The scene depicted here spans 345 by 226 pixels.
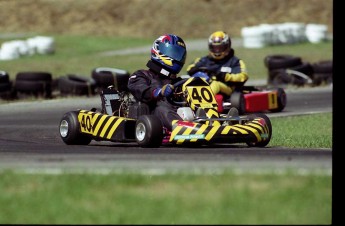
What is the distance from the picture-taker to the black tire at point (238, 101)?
54.5ft

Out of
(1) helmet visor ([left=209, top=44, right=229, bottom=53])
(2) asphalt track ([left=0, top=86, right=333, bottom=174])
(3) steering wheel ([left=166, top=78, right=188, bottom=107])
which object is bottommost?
(2) asphalt track ([left=0, top=86, right=333, bottom=174])

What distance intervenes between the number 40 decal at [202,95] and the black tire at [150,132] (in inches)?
31.1

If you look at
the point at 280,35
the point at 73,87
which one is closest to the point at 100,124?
the point at 73,87

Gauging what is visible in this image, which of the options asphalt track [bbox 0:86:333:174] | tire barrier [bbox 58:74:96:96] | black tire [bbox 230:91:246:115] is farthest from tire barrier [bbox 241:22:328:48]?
asphalt track [bbox 0:86:333:174]

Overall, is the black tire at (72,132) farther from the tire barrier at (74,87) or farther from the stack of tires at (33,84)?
the tire barrier at (74,87)

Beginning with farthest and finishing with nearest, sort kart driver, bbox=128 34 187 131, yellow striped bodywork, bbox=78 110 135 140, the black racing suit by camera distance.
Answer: kart driver, bbox=128 34 187 131, yellow striped bodywork, bbox=78 110 135 140, the black racing suit

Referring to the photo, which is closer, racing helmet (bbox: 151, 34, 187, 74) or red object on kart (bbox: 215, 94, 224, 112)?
racing helmet (bbox: 151, 34, 187, 74)

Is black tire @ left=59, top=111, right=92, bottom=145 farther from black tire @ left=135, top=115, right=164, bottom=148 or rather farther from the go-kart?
the go-kart

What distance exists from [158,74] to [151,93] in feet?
1.76

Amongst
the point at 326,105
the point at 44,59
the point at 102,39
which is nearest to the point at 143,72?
the point at 326,105

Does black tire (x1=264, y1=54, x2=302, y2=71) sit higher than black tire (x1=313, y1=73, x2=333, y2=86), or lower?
higher

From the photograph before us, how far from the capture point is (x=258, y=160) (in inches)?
328

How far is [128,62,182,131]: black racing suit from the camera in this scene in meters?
11.0

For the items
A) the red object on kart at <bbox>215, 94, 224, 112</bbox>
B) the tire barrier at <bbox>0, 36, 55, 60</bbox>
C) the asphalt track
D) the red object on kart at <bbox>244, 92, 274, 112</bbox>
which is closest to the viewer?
the asphalt track
